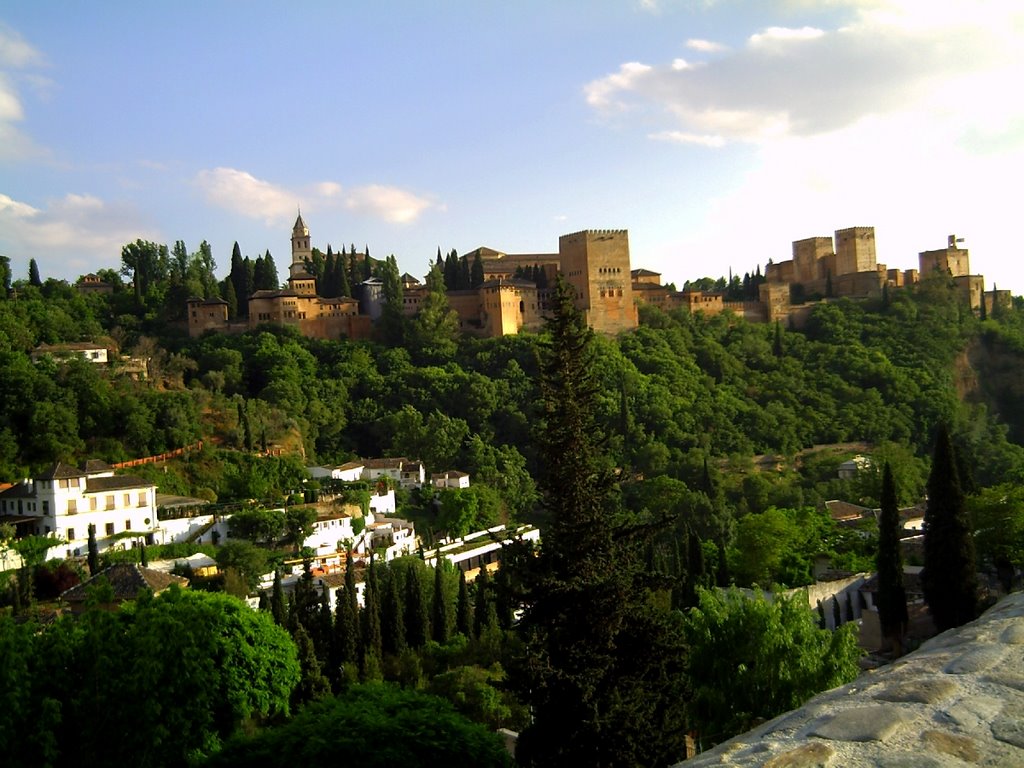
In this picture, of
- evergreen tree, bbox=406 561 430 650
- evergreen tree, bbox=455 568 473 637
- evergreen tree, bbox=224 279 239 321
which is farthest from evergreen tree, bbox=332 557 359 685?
evergreen tree, bbox=224 279 239 321

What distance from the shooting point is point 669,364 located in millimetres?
55781

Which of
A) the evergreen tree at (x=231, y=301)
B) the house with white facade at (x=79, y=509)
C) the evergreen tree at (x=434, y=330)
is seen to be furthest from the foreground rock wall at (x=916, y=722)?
the evergreen tree at (x=231, y=301)

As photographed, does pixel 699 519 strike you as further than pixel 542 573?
Yes

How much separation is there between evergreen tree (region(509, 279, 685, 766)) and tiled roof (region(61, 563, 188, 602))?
14.5 meters

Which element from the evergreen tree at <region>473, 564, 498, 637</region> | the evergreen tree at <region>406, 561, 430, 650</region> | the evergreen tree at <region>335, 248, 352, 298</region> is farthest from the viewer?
the evergreen tree at <region>335, 248, 352, 298</region>

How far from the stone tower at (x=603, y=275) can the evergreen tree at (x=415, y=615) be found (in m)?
38.6

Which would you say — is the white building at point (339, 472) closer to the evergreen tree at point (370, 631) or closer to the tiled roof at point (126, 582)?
the tiled roof at point (126, 582)

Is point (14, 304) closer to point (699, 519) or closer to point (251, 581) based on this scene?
point (251, 581)

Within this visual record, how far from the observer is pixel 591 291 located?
203ft

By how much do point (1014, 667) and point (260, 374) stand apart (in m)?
46.6

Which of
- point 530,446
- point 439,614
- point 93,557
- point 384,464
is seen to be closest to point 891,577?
point 439,614

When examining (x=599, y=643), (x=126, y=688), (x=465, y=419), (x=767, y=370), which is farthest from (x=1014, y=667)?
(x=767, y=370)

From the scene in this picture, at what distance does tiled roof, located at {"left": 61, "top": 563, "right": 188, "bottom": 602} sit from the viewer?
73.0 feet

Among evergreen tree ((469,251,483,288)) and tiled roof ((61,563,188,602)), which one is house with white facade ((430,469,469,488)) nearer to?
tiled roof ((61,563,188,602))
